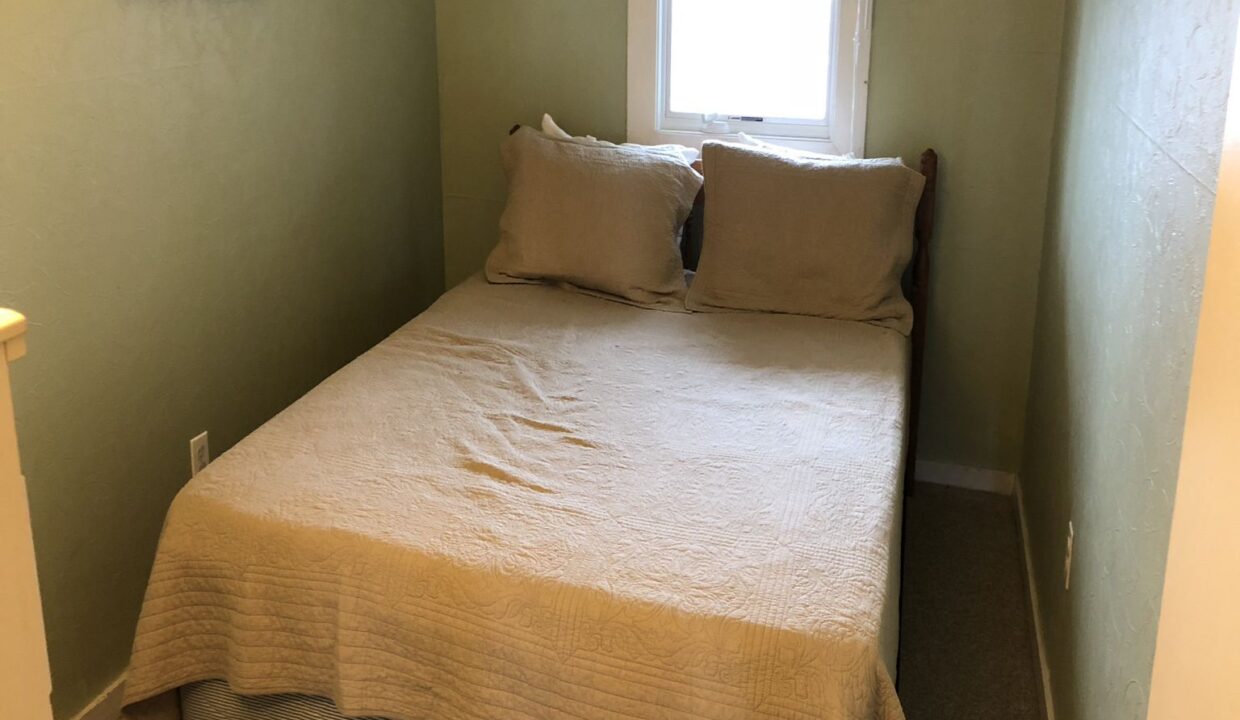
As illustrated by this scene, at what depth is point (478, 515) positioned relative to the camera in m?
1.83

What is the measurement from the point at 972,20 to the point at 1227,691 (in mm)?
2323

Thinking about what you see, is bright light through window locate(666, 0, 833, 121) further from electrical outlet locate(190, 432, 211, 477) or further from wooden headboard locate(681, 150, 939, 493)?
electrical outlet locate(190, 432, 211, 477)

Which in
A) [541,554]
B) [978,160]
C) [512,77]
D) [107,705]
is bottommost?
[107,705]

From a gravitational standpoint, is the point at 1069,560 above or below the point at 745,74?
below

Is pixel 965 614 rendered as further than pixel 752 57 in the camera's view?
No

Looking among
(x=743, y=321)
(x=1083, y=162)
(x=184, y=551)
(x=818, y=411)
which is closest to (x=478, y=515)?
(x=184, y=551)

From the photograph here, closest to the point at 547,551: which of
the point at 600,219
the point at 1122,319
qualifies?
the point at 1122,319

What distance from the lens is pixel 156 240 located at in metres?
2.24

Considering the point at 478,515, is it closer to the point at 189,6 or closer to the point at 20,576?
the point at 20,576

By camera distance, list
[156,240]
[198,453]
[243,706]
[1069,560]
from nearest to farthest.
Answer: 1. [243,706]
2. [1069,560]
3. [156,240]
4. [198,453]

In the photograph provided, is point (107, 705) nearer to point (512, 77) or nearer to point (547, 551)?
point (547, 551)

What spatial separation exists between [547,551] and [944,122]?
1.76 metres

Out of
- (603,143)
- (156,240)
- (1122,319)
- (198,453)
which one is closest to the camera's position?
(1122,319)

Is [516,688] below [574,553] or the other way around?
below
